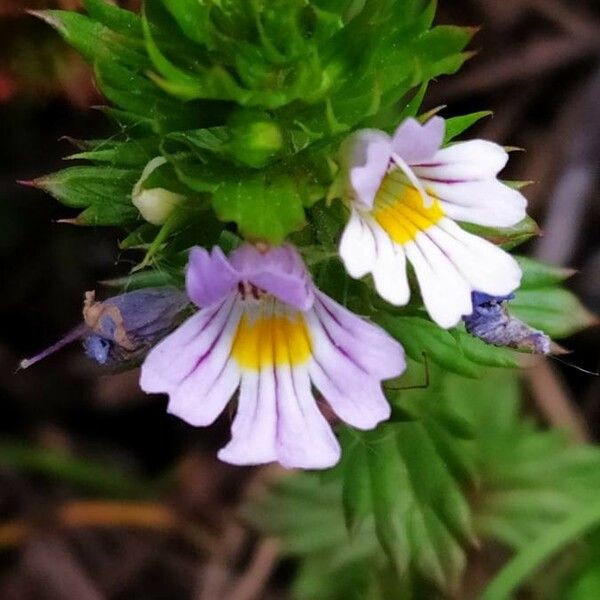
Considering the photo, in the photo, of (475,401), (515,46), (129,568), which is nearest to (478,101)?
(515,46)

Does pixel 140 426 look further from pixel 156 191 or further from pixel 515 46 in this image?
pixel 156 191

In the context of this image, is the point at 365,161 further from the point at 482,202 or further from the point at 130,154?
the point at 130,154

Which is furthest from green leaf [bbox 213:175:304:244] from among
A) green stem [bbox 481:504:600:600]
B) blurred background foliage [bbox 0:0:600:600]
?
blurred background foliage [bbox 0:0:600:600]

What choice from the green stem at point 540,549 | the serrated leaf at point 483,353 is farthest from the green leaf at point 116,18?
the green stem at point 540,549

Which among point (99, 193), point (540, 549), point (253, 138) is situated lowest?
point (540, 549)

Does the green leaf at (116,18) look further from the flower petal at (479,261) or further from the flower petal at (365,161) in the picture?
the flower petal at (479,261)

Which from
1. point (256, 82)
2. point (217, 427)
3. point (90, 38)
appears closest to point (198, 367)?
point (256, 82)

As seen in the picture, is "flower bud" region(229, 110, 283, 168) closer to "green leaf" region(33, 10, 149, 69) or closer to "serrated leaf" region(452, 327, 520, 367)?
"green leaf" region(33, 10, 149, 69)
